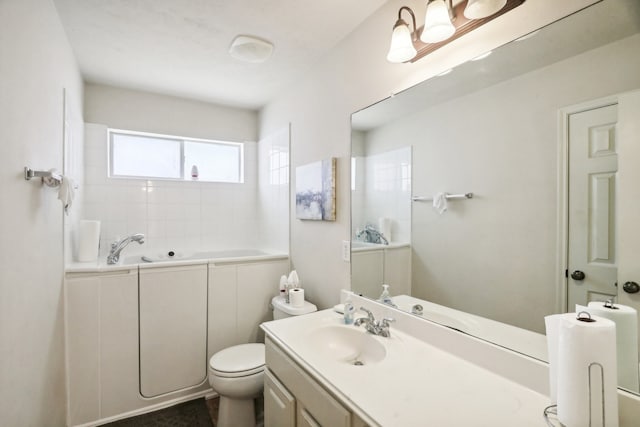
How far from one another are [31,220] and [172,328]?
4.06 feet

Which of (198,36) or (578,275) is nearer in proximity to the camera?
(578,275)

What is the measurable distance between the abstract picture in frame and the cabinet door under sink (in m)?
0.92

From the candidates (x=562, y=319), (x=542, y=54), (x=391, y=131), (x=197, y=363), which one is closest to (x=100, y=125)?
(x=197, y=363)

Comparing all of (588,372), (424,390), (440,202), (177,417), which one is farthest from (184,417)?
(588,372)

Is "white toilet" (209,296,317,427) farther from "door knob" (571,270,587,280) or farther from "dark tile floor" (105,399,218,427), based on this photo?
"door knob" (571,270,587,280)

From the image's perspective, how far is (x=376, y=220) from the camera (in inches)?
65.1

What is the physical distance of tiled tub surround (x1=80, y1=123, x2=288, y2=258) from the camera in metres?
2.65

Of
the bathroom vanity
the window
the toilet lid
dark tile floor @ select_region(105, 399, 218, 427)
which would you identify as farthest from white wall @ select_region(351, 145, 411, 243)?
the window

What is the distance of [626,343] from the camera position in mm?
787

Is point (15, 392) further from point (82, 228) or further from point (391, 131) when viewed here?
point (391, 131)

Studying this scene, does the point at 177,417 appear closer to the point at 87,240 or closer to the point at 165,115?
the point at 87,240

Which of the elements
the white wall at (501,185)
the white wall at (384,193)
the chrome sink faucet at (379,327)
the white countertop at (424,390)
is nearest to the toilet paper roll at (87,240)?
the white countertop at (424,390)

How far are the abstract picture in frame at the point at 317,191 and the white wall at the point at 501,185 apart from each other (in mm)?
661

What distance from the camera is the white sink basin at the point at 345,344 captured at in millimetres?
1353
